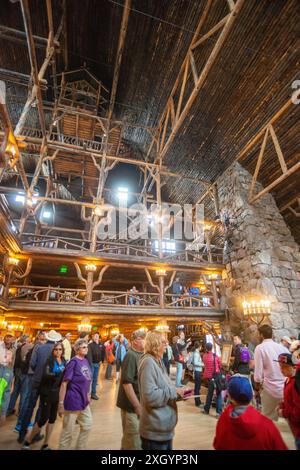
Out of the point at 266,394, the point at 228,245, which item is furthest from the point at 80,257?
the point at 266,394

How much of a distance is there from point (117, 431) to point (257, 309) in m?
6.82

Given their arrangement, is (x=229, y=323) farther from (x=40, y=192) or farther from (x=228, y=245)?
(x=40, y=192)

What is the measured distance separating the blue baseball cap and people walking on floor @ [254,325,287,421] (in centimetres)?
233

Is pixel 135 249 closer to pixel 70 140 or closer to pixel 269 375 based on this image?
pixel 269 375

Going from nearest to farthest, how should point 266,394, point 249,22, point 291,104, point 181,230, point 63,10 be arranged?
point 266,394 < point 249,22 < point 291,104 < point 63,10 < point 181,230

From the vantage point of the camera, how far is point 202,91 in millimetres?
11102

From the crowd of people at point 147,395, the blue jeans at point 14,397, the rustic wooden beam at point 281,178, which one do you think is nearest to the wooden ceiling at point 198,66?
the rustic wooden beam at point 281,178

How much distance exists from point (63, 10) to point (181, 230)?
44.7ft

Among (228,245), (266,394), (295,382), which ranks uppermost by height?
(228,245)

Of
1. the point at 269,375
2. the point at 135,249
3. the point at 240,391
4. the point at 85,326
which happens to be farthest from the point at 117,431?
the point at 135,249

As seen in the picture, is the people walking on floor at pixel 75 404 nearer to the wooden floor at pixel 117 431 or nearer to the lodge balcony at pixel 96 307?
the wooden floor at pixel 117 431

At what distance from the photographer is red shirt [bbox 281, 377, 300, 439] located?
7.62 feet

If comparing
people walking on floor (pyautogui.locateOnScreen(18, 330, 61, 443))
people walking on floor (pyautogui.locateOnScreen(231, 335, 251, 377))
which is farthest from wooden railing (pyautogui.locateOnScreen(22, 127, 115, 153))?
people walking on floor (pyautogui.locateOnScreen(231, 335, 251, 377))
